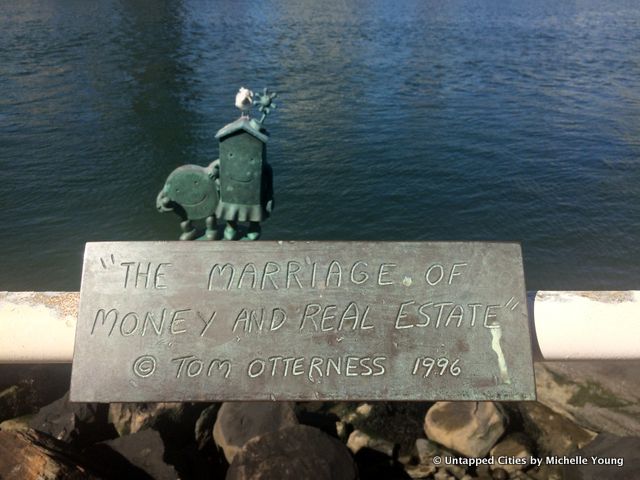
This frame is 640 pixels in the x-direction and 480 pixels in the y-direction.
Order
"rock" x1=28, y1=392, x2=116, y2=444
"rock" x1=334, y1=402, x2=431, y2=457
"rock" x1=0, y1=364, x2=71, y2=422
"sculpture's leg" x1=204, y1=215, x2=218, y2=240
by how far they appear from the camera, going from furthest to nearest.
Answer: "rock" x1=0, y1=364, x2=71, y2=422, "rock" x1=334, y1=402, x2=431, y2=457, "rock" x1=28, y1=392, x2=116, y2=444, "sculpture's leg" x1=204, y1=215, x2=218, y2=240

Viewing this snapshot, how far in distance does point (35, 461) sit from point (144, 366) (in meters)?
0.83

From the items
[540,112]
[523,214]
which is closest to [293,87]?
[540,112]

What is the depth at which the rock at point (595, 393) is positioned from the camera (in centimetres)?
438

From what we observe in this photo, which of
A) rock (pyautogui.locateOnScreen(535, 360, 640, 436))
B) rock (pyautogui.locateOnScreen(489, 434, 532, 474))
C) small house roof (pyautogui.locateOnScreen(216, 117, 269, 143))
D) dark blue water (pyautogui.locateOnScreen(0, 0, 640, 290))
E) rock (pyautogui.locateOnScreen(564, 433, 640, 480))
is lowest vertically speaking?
dark blue water (pyautogui.locateOnScreen(0, 0, 640, 290))

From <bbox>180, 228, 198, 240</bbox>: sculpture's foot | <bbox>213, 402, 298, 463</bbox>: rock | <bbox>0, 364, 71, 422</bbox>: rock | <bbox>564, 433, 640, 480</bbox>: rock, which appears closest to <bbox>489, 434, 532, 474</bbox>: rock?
<bbox>564, 433, 640, 480</bbox>: rock

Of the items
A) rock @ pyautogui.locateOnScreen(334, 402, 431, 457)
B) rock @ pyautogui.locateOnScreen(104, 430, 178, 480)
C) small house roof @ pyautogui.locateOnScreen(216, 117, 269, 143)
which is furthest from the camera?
rock @ pyautogui.locateOnScreen(334, 402, 431, 457)

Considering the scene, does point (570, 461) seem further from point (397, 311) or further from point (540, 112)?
point (540, 112)

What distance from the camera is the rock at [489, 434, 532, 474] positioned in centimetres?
439

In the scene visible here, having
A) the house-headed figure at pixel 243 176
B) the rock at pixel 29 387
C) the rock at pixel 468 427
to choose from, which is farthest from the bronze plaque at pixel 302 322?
the rock at pixel 29 387

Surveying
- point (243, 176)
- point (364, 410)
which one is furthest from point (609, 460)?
point (243, 176)

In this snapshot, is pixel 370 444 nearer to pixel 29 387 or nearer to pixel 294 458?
pixel 294 458

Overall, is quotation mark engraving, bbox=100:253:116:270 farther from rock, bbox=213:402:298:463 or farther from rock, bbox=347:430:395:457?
rock, bbox=347:430:395:457

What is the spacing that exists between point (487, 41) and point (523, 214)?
16.4 meters

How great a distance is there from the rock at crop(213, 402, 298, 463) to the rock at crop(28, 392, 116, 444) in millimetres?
973
